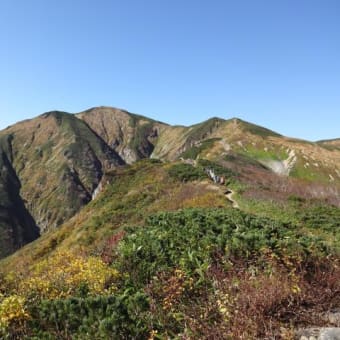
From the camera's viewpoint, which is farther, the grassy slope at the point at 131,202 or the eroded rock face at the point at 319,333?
the grassy slope at the point at 131,202

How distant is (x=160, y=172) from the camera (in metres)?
60.1

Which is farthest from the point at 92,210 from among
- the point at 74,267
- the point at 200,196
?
the point at 74,267

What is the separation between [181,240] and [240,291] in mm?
5891

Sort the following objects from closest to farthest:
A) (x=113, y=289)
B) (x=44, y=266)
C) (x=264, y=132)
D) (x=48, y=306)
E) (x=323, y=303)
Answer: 1. (x=323, y=303)
2. (x=48, y=306)
3. (x=113, y=289)
4. (x=44, y=266)
5. (x=264, y=132)

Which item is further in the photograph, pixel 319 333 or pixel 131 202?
pixel 131 202

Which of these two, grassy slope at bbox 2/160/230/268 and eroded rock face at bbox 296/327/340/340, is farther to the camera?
grassy slope at bbox 2/160/230/268

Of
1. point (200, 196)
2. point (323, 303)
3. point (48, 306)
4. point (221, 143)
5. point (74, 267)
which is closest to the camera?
point (323, 303)

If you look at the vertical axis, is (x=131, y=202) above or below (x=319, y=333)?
below

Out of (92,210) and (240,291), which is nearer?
(240,291)

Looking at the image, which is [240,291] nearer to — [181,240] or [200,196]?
[181,240]

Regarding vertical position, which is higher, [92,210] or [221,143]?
[221,143]

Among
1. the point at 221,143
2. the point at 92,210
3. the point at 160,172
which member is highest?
the point at 221,143

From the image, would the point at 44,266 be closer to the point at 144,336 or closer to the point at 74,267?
the point at 74,267

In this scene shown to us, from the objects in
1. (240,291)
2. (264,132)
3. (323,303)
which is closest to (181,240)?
(240,291)
